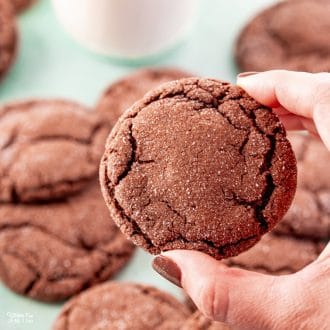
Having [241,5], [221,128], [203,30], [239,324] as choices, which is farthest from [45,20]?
[239,324]

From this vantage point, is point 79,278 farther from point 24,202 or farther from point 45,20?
point 45,20

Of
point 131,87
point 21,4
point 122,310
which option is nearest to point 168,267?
point 122,310

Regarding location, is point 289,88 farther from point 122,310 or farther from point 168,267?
point 122,310

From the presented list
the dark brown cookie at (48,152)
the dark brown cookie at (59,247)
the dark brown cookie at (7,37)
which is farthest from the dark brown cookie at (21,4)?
the dark brown cookie at (59,247)

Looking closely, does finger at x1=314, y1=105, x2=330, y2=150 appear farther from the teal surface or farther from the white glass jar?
the teal surface

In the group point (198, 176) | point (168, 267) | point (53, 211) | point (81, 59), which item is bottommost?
point (53, 211)

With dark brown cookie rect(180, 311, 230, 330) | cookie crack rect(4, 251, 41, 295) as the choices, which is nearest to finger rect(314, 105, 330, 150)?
dark brown cookie rect(180, 311, 230, 330)
